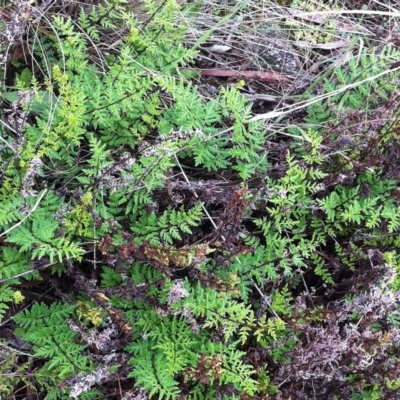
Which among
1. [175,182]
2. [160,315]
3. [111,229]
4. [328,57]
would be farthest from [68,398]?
[328,57]

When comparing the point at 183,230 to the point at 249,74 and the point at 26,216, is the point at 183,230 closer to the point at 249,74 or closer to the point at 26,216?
the point at 26,216

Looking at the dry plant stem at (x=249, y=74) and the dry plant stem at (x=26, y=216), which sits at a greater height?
the dry plant stem at (x=249, y=74)

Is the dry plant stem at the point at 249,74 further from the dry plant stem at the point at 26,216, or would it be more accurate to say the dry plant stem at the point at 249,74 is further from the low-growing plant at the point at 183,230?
the dry plant stem at the point at 26,216

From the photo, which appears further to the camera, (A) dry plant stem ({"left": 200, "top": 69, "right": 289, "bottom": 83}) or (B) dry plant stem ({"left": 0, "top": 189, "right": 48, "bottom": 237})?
(A) dry plant stem ({"left": 200, "top": 69, "right": 289, "bottom": 83})

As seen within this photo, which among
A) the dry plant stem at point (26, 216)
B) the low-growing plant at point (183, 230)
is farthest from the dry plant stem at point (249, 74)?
the dry plant stem at point (26, 216)

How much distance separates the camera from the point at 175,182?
95.5 inches

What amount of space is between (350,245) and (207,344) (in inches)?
31.5

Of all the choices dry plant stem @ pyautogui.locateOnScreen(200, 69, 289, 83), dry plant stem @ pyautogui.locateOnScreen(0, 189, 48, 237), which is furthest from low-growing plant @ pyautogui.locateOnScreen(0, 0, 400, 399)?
dry plant stem @ pyautogui.locateOnScreen(200, 69, 289, 83)

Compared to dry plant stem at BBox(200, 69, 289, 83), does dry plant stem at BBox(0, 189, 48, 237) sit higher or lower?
lower

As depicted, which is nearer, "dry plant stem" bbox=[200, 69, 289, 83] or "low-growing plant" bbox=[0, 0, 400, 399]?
"low-growing plant" bbox=[0, 0, 400, 399]

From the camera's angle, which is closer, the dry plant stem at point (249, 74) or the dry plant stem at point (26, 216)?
the dry plant stem at point (26, 216)

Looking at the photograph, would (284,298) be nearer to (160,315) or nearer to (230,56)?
(160,315)

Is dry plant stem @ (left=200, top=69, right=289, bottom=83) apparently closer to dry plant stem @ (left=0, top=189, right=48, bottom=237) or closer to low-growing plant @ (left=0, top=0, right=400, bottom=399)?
low-growing plant @ (left=0, top=0, right=400, bottom=399)

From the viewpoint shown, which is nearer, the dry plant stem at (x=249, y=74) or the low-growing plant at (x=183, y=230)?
the low-growing plant at (x=183, y=230)
